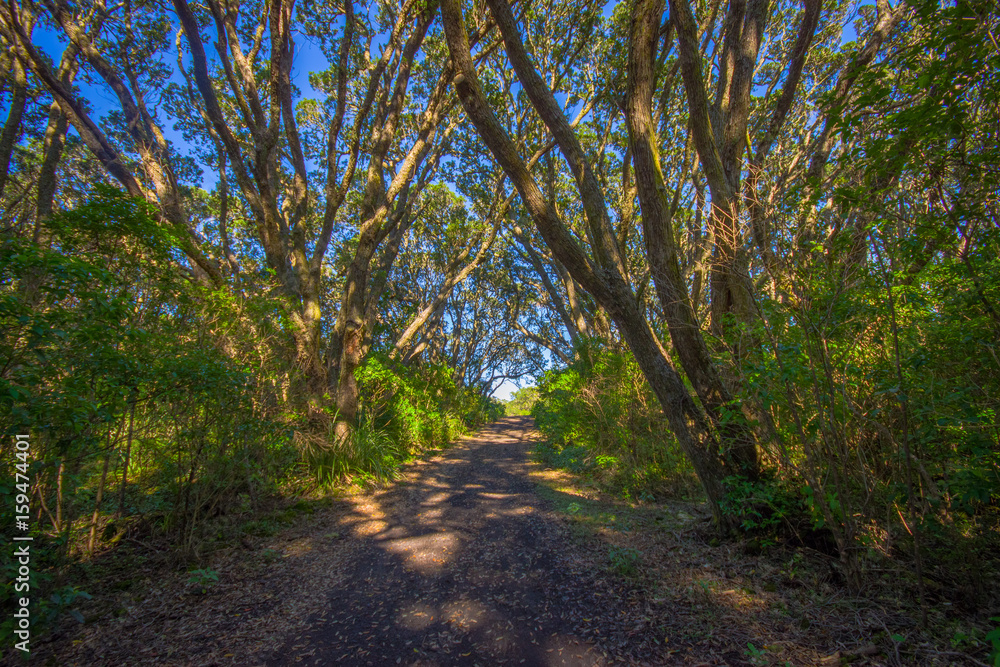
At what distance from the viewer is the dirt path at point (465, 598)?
218 cm

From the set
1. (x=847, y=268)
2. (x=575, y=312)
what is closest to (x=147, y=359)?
(x=847, y=268)

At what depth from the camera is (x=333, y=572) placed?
10.6ft

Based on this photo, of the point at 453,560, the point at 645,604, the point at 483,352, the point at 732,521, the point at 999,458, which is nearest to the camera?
the point at 999,458

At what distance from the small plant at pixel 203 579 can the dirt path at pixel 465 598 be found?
0.88m

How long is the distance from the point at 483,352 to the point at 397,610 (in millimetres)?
22328

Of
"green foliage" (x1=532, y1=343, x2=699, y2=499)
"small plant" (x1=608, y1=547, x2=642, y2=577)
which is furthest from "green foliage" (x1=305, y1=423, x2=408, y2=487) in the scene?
"small plant" (x1=608, y1=547, x2=642, y2=577)

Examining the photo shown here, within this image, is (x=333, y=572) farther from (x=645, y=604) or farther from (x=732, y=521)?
(x=732, y=521)

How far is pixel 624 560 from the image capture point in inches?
120

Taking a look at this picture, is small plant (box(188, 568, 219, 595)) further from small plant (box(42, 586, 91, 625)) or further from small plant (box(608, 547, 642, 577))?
small plant (box(608, 547, 642, 577))

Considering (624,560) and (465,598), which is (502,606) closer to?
(465,598)

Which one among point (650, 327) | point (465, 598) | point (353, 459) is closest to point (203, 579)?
point (465, 598)

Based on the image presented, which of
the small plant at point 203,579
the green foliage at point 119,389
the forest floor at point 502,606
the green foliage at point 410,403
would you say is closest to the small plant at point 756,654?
the forest floor at point 502,606

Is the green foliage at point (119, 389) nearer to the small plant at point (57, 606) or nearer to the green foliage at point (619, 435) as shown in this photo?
the small plant at point (57, 606)

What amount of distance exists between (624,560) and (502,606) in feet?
3.49
